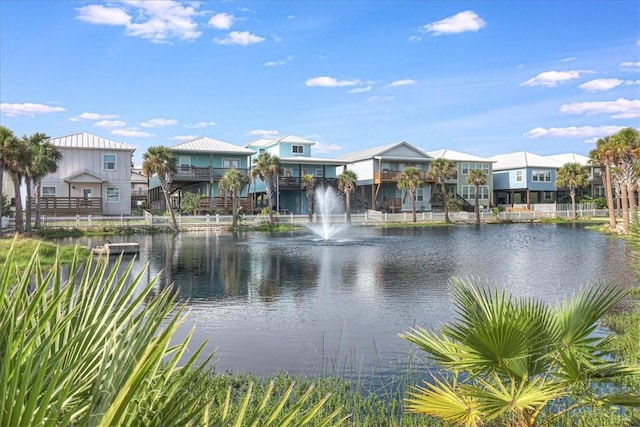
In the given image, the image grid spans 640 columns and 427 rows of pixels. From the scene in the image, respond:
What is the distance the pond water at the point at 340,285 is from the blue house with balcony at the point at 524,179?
38.4 meters

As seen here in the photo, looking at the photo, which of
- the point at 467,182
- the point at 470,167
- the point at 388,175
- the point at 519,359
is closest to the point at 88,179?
the point at 388,175

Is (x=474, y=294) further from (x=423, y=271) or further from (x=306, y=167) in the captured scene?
(x=306, y=167)

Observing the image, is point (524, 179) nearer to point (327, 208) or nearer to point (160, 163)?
point (327, 208)

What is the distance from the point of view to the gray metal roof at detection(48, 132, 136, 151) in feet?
169

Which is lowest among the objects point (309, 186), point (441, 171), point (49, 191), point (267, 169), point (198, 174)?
point (49, 191)

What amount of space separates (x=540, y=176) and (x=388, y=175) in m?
23.4

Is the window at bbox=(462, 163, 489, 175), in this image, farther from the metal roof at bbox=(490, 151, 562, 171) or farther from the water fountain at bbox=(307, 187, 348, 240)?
the water fountain at bbox=(307, 187, 348, 240)

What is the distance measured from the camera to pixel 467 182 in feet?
236

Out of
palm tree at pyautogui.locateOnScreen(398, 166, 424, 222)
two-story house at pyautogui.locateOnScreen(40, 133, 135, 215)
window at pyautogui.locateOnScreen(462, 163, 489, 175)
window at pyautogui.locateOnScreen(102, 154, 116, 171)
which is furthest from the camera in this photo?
window at pyautogui.locateOnScreen(462, 163, 489, 175)

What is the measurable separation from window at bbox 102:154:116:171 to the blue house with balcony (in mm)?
48492

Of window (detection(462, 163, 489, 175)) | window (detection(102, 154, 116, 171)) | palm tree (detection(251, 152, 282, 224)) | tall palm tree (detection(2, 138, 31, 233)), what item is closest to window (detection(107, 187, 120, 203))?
window (detection(102, 154, 116, 171))

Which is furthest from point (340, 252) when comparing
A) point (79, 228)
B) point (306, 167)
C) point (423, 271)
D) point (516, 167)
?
point (516, 167)

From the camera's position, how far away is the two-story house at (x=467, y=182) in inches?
2835

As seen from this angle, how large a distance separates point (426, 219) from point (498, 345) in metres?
60.0
